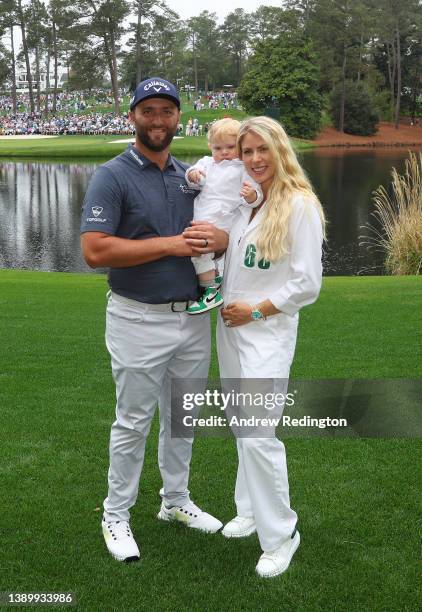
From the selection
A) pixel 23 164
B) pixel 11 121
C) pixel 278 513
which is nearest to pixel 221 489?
pixel 278 513

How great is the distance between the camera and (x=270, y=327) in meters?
3.15

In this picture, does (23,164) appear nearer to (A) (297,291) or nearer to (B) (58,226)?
(B) (58,226)

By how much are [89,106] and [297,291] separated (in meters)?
81.4

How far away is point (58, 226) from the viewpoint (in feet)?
72.1

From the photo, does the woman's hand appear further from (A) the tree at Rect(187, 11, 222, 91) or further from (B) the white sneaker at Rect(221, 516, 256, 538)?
(A) the tree at Rect(187, 11, 222, 91)

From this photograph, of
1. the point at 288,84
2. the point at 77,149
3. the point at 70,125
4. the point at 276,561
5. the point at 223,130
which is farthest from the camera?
the point at 70,125

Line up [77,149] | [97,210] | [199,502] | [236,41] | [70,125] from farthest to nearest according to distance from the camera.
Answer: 1. [236,41]
2. [70,125]
3. [77,149]
4. [199,502]
5. [97,210]

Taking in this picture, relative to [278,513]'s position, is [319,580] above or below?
below

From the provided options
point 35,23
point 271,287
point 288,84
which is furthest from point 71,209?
point 35,23

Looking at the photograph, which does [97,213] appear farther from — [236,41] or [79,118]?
[236,41]

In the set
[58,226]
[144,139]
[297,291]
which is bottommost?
[58,226]

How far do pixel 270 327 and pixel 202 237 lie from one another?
0.47 meters

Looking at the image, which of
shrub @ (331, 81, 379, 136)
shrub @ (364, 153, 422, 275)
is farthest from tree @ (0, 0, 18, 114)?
shrub @ (364, 153, 422, 275)

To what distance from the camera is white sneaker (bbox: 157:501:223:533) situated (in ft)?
11.8
